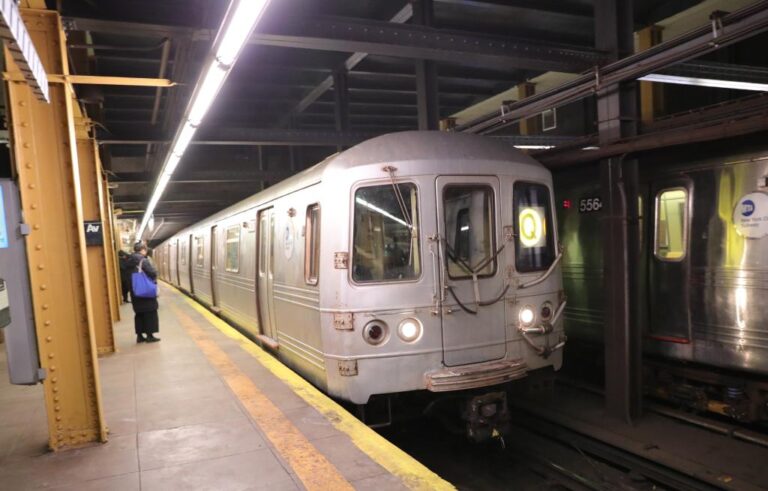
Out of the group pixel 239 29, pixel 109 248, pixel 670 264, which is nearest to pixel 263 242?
pixel 239 29

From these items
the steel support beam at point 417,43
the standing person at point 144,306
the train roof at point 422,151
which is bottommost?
the standing person at point 144,306

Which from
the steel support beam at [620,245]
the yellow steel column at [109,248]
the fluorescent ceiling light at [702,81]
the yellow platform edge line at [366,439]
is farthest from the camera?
the yellow steel column at [109,248]

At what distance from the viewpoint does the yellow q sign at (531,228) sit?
17.1 feet

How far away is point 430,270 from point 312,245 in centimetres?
133

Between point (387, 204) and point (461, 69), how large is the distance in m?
7.25

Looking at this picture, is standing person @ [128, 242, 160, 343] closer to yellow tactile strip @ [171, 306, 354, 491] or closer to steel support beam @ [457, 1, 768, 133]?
yellow tactile strip @ [171, 306, 354, 491]

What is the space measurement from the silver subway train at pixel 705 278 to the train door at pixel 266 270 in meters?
4.28

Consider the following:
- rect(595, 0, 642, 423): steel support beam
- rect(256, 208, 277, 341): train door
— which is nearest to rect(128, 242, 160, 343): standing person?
rect(256, 208, 277, 341): train door

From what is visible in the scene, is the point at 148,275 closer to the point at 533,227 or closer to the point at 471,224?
the point at 471,224

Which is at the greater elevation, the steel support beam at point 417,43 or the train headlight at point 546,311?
the steel support beam at point 417,43

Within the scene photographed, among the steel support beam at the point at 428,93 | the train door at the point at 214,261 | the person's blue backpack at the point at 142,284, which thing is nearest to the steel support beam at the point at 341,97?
the steel support beam at the point at 428,93

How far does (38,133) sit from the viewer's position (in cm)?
400

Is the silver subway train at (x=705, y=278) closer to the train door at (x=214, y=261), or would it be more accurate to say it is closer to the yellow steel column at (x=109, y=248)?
the train door at (x=214, y=261)

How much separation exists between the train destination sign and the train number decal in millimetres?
1771
